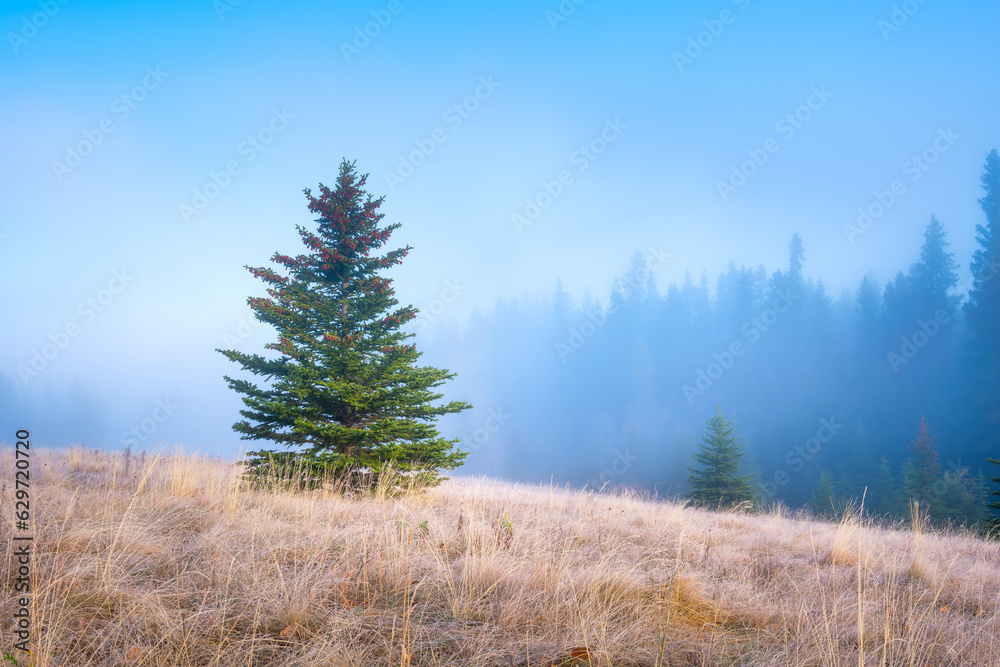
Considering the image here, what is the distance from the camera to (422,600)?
2.78 meters

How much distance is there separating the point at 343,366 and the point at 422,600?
5574 millimetres

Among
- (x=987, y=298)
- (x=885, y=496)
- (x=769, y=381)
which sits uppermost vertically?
(x=987, y=298)

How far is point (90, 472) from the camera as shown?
6828 mm

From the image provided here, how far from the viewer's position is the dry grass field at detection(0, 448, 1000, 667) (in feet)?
7.06

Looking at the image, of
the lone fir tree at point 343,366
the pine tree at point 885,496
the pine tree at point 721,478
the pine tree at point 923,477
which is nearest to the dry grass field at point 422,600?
the lone fir tree at point 343,366

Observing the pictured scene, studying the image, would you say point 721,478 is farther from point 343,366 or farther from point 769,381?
point 769,381

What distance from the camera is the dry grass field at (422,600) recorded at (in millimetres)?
2150

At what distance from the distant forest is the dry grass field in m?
35.7

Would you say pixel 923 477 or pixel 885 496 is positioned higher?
pixel 923 477

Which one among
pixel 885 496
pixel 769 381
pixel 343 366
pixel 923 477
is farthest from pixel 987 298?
pixel 343 366

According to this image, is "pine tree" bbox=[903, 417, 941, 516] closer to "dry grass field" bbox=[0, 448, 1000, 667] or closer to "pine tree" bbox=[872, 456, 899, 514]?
"pine tree" bbox=[872, 456, 899, 514]

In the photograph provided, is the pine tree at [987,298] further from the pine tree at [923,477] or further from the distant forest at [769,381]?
the pine tree at [923,477]

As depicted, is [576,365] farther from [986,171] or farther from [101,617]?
[101,617]

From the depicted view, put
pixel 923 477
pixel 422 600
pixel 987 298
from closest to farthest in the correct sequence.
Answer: pixel 422 600, pixel 923 477, pixel 987 298
